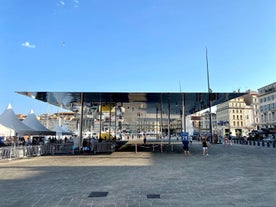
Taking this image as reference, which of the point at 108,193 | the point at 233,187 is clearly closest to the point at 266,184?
the point at 233,187

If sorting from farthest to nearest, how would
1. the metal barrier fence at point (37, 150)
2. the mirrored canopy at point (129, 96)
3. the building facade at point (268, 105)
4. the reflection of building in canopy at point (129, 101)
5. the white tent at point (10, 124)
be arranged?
the building facade at point (268, 105), the reflection of building in canopy at point (129, 101), the mirrored canopy at point (129, 96), the white tent at point (10, 124), the metal barrier fence at point (37, 150)

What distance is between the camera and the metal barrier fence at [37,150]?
2062 centimetres

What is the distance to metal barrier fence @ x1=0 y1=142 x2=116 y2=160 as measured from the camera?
20.6 meters

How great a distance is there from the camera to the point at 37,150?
23.6m

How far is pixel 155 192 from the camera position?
7.91 meters

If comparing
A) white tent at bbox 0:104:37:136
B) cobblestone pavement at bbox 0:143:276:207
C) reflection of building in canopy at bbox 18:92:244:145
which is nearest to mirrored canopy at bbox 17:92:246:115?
reflection of building in canopy at bbox 18:92:244:145

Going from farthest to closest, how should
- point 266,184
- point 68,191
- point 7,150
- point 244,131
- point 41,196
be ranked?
point 244,131 < point 7,150 < point 266,184 < point 68,191 < point 41,196

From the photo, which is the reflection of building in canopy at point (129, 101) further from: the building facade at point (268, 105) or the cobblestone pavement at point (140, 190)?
the building facade at point (268, 105)

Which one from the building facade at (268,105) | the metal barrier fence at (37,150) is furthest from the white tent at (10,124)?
the building facade at (268,105)

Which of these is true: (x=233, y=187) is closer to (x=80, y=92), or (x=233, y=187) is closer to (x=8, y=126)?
(x=80, y=92)

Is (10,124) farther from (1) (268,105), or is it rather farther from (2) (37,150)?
(1) (268,105)

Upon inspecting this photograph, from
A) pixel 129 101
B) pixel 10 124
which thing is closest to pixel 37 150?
pixel 10 124

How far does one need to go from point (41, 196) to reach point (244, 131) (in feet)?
400

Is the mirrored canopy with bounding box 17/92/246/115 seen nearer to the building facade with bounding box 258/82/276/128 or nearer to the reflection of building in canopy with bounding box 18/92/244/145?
the reflection of building in canopy with bounding box 18/92/244/145
